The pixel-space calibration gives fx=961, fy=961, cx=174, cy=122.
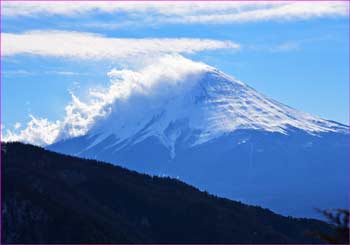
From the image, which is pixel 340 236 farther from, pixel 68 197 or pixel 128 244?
pixel 68 197

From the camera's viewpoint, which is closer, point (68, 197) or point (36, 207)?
point (36, 207)

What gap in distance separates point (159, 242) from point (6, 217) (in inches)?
1375

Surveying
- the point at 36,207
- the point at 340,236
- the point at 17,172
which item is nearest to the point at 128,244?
the point at 36,207

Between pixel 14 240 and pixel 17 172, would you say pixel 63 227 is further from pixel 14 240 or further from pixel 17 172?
pixel 17 172

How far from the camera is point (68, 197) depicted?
197625 mm

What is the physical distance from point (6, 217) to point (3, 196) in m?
4.35

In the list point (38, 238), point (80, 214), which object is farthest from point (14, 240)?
point (80, 214)

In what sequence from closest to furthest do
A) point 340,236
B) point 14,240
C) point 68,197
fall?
point 340,236 → point 14,240 → point 68,197

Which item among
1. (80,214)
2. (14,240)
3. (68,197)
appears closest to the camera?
(14,240)

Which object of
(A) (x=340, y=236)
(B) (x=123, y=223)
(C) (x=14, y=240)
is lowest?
(A) (x=340, y=236)

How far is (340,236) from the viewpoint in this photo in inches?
1464

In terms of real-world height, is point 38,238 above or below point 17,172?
below

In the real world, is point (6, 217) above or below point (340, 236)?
above

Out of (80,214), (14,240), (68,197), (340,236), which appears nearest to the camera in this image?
(340,236)
